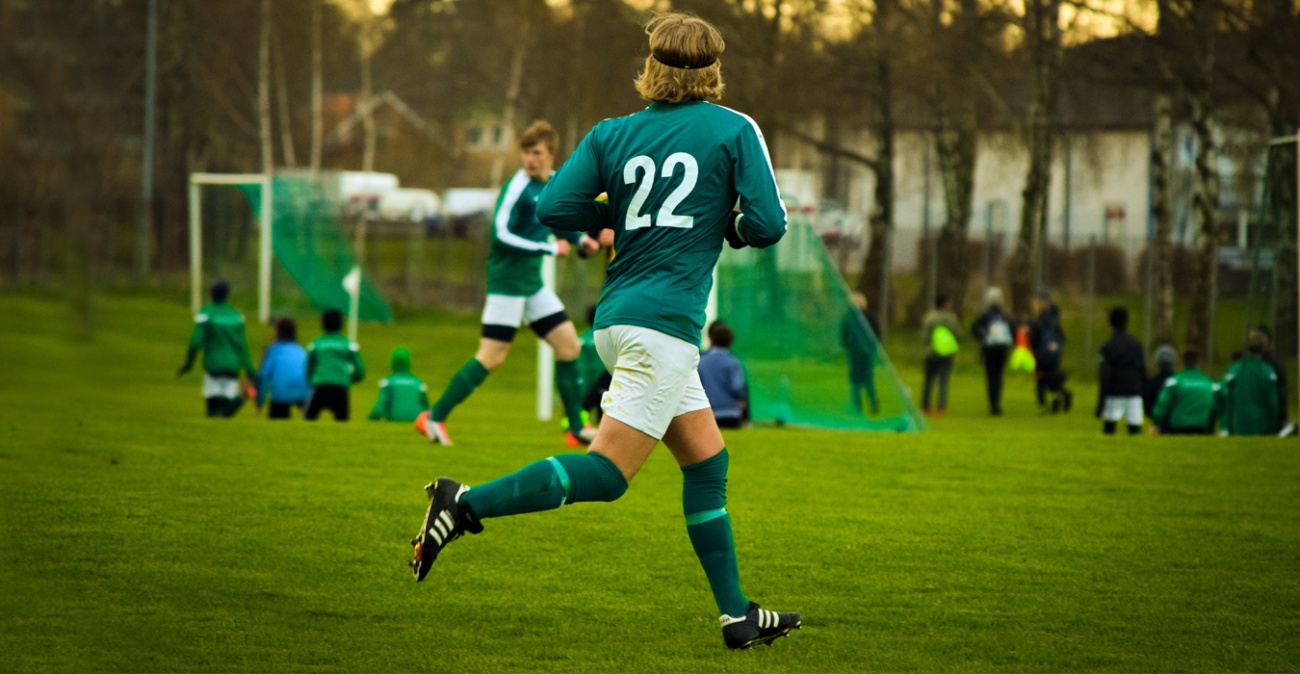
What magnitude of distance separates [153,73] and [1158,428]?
14.0 meters

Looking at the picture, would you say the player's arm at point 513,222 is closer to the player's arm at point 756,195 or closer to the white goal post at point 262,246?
the player's arm at point 756,195

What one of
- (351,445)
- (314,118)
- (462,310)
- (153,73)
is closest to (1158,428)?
(351,445)

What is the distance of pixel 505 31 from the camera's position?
48.4 metres

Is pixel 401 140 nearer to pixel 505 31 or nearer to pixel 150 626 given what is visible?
pixel 505 31

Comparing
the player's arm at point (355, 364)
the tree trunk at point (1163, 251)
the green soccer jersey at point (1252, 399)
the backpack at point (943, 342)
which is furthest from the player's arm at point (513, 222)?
the tree trunk at point (1163, 251)

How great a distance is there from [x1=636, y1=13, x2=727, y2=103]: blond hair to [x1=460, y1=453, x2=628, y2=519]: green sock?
1201 mm

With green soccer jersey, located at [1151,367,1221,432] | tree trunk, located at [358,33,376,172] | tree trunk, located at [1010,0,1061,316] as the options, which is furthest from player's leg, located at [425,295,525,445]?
tree trunk, located at [358,33,376,172]

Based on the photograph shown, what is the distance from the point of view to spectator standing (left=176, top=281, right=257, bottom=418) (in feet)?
45.9

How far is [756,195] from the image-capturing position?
4504 mm

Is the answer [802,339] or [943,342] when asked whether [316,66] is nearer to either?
[943,342]

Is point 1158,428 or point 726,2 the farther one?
point 726,2

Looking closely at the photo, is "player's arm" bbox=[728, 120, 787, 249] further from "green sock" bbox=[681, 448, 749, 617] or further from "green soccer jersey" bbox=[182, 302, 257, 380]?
"green soccer jersey" bbox=[182, 302, 257, 380]

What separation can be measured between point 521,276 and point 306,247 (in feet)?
73.7

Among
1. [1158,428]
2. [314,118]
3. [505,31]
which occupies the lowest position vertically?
[1158,428]
